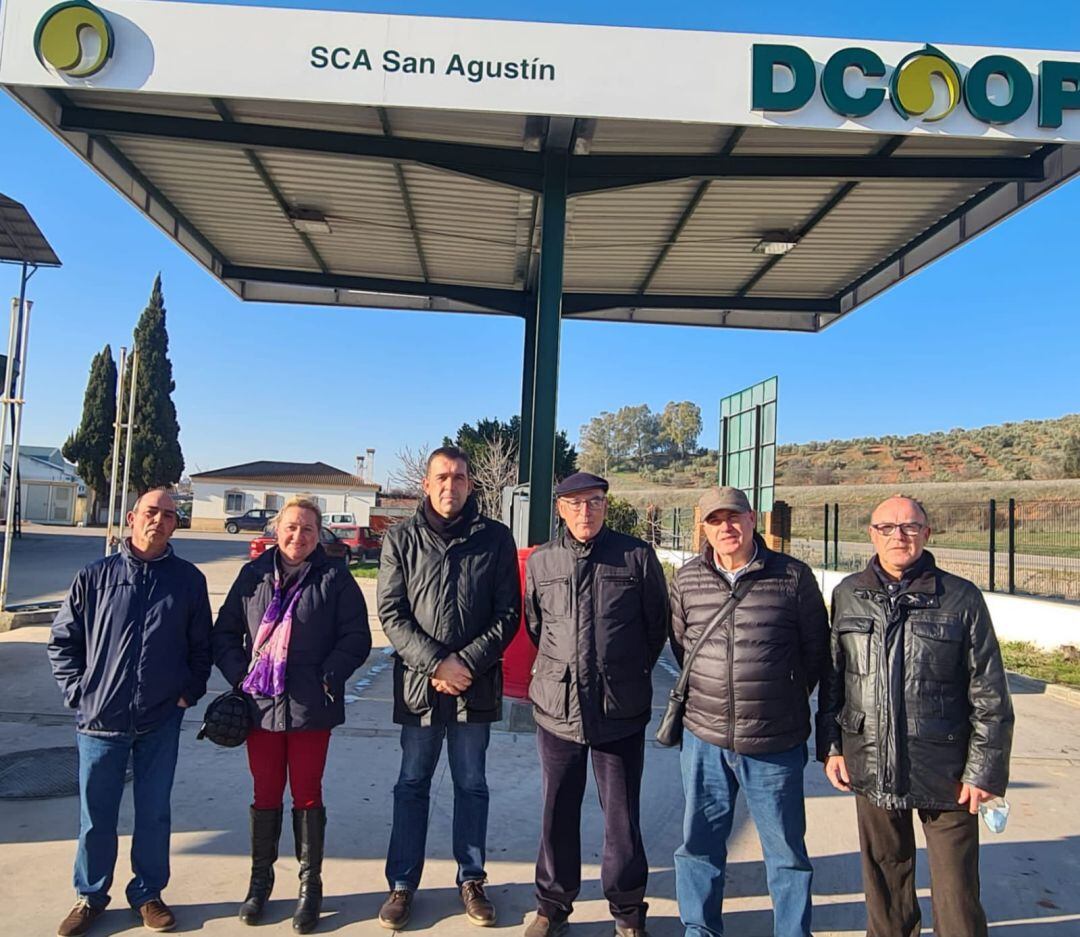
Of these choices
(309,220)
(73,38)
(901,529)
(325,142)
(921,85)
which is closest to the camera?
(901,529)

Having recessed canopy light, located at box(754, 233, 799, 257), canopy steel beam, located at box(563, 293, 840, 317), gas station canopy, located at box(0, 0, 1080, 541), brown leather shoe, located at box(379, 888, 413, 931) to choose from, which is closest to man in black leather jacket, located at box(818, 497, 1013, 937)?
brown leather shoe, located at box(379, 888, 413, 931)

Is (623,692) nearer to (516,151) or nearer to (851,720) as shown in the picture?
(851,720)

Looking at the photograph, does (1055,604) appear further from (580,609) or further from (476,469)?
(476,469)

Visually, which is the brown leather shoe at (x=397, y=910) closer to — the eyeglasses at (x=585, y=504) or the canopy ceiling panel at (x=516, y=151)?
the eyeglasses at (x=585, y=504)

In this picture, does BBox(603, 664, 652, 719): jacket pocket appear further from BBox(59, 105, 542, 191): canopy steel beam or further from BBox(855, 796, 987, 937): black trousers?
BBox(59, 105, 542, 191): canopy steel beam

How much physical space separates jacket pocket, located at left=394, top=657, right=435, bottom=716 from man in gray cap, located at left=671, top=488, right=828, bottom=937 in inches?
44.3

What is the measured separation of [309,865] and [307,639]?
3.15 feet

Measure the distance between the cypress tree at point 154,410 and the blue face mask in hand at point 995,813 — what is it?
148ft

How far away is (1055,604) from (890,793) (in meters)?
10.1

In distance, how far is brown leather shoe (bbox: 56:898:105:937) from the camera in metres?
3.27

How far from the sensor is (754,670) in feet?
10.5

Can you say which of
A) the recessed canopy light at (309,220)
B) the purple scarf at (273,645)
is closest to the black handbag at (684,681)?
the purple scarf at (273,645)

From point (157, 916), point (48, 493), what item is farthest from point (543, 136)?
point (48, 493)

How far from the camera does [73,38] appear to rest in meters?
6.23
